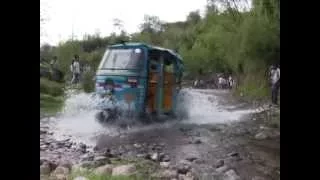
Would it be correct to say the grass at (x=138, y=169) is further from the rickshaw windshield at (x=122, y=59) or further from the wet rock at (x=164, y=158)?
the rickshaw windshield at (x=122, y=59)

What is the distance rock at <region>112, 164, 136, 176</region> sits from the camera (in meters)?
1.43

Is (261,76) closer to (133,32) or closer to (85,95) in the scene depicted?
(133,32)

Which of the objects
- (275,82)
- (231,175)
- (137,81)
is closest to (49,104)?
(137,81)

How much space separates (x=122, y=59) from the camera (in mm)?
1488

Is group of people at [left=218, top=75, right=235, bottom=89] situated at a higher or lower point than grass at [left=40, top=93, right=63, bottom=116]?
higher

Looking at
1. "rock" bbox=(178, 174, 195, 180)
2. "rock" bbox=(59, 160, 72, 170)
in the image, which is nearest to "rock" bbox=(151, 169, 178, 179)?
"rock" bbox=(178, 174, 195, 180)

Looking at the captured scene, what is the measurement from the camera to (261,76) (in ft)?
4.95

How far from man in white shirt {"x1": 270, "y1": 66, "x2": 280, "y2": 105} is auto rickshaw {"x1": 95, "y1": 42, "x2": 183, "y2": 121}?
1.06ft

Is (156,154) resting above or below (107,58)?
below

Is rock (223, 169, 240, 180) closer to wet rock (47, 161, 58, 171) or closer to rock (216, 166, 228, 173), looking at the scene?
rock (216, 166, 228, 173)
